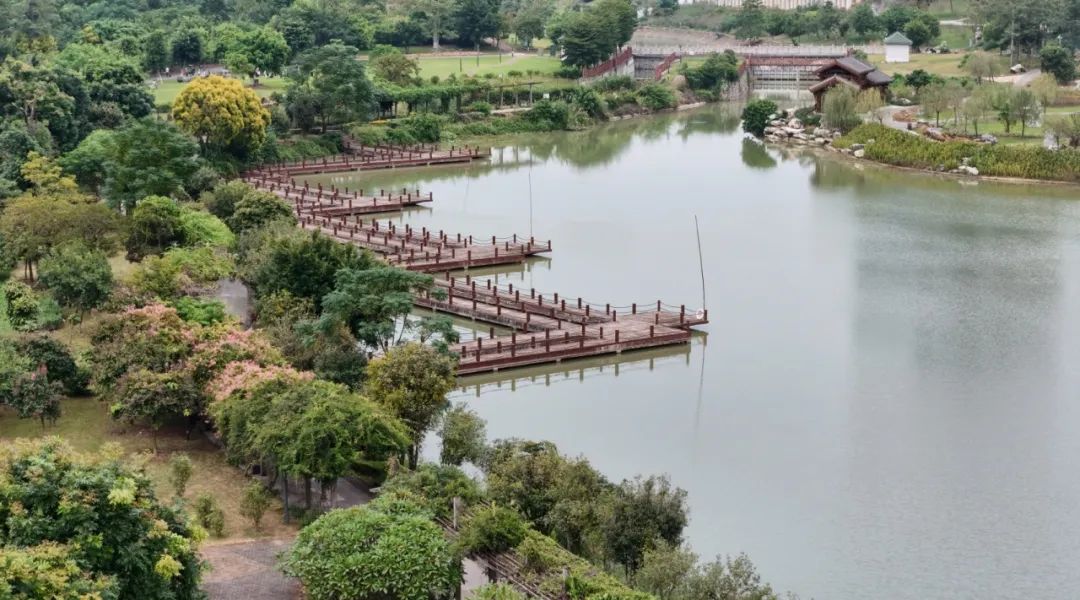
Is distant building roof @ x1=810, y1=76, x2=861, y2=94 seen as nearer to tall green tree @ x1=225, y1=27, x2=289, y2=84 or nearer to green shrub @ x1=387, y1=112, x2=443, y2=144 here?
green shrub @ x1=387, y1=112, x2=443, y2=144

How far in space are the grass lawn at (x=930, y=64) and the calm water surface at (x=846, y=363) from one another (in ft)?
78.8

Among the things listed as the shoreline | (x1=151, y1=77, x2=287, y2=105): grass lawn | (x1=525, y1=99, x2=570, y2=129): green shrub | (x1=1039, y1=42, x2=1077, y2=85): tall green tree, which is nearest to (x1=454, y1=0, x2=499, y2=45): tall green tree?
(x1=151, y1=77, x2=287, y2=105): grass lawn

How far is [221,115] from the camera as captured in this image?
52.2m

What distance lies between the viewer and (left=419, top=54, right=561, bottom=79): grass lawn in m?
76.5

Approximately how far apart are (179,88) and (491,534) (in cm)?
5113

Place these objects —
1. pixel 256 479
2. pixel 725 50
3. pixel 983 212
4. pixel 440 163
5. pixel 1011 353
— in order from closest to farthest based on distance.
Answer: pixel 256 479 < pixel 1011 353 < pixel 983 212 < pixel 440 163 < pixel 725 50

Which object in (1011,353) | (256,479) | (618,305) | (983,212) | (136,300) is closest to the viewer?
(256,479)

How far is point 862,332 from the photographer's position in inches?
1280

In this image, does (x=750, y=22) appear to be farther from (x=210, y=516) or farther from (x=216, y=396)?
(x=210, y=516)

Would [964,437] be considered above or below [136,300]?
below

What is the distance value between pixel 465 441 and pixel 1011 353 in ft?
42.6

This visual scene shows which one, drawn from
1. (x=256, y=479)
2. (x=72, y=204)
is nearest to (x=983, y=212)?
(x=72, y=204)

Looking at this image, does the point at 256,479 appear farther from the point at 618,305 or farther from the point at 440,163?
the point at 440,163

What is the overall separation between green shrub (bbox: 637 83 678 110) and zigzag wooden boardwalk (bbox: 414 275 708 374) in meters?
40.5
